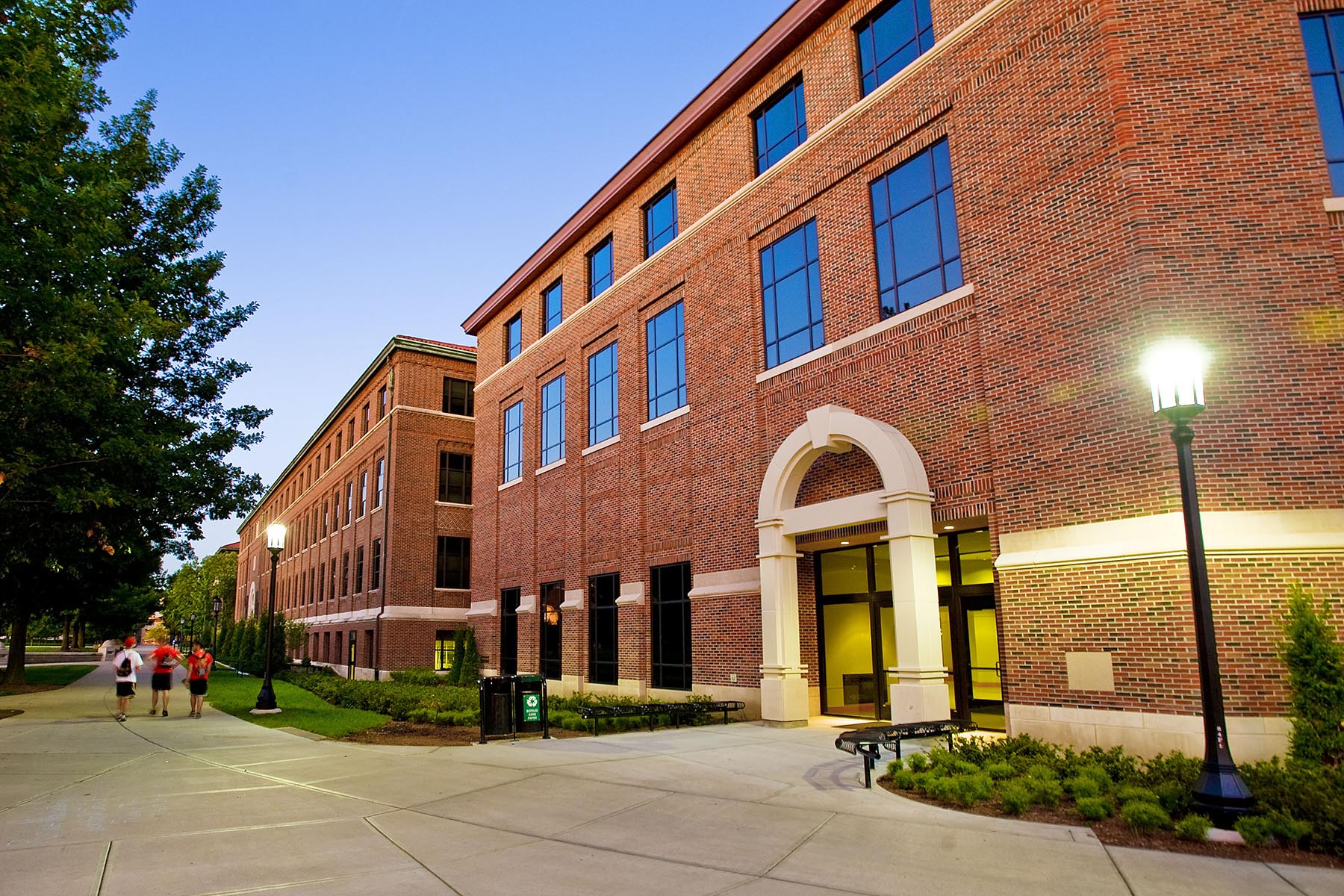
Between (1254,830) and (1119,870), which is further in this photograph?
(1254,830)

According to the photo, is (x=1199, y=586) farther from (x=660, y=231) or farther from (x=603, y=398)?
(x=603, y=398)

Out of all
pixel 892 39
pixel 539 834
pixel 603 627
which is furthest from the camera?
pixel 603 627

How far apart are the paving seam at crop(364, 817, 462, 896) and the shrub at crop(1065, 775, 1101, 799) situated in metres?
5.84

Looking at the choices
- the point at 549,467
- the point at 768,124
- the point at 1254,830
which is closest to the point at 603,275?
the point at 549,467

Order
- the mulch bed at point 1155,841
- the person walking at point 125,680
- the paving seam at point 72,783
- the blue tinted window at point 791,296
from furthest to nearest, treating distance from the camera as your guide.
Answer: the person walking at point 125,680 < the blue tinted window at point 791,296 < the paving seam at point 72,783 < the mulch bed at point 1155,841

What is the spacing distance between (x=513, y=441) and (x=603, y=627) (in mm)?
9696

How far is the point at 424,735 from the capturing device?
1549cm

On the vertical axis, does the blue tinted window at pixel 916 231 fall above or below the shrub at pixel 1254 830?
above

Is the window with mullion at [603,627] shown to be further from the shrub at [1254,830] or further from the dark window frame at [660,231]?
the shrub at [1254,830]

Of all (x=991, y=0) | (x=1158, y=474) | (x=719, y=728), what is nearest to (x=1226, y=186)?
(x=1158, y=474)

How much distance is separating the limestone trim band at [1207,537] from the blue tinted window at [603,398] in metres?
13.9

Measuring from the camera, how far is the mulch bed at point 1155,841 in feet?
21.5

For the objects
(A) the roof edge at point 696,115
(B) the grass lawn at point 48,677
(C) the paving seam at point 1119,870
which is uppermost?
(A) the roof edge at point 696,115

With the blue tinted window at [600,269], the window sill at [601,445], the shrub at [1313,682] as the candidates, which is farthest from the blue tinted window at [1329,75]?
the blue tinted window at [600,269]
